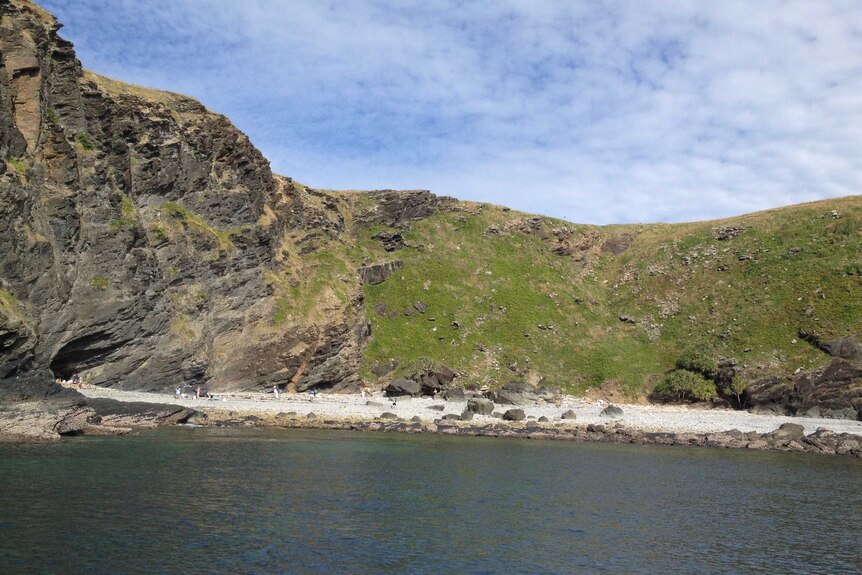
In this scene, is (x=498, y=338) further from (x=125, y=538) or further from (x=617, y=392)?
(x=125, y=538)

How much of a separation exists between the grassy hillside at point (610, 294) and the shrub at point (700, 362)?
1432mm

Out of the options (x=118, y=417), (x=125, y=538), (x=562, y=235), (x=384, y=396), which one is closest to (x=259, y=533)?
(x=125, y=538)

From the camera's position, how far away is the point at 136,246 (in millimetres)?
57219

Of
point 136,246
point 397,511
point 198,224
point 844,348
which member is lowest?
point 397,511

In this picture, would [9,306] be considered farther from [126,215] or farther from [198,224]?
[198,224]

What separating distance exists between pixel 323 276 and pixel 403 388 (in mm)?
20925

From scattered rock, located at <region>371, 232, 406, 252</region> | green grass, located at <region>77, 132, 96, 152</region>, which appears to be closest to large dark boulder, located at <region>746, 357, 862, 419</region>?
scattered rock, located at <region>371, 232, 406, 252</region>

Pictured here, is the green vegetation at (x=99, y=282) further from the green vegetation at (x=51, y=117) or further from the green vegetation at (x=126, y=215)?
the green vegetation at (x=51, y=117)

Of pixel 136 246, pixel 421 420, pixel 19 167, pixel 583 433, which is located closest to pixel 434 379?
pixel 421 420

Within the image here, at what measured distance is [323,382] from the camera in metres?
76.7

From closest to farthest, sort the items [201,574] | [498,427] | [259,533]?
[201,574] < [259,533] < [498,427]

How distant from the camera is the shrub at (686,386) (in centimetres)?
7459

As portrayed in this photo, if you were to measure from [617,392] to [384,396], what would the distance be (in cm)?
3242

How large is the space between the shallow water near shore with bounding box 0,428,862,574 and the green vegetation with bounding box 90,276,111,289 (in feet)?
61.0
